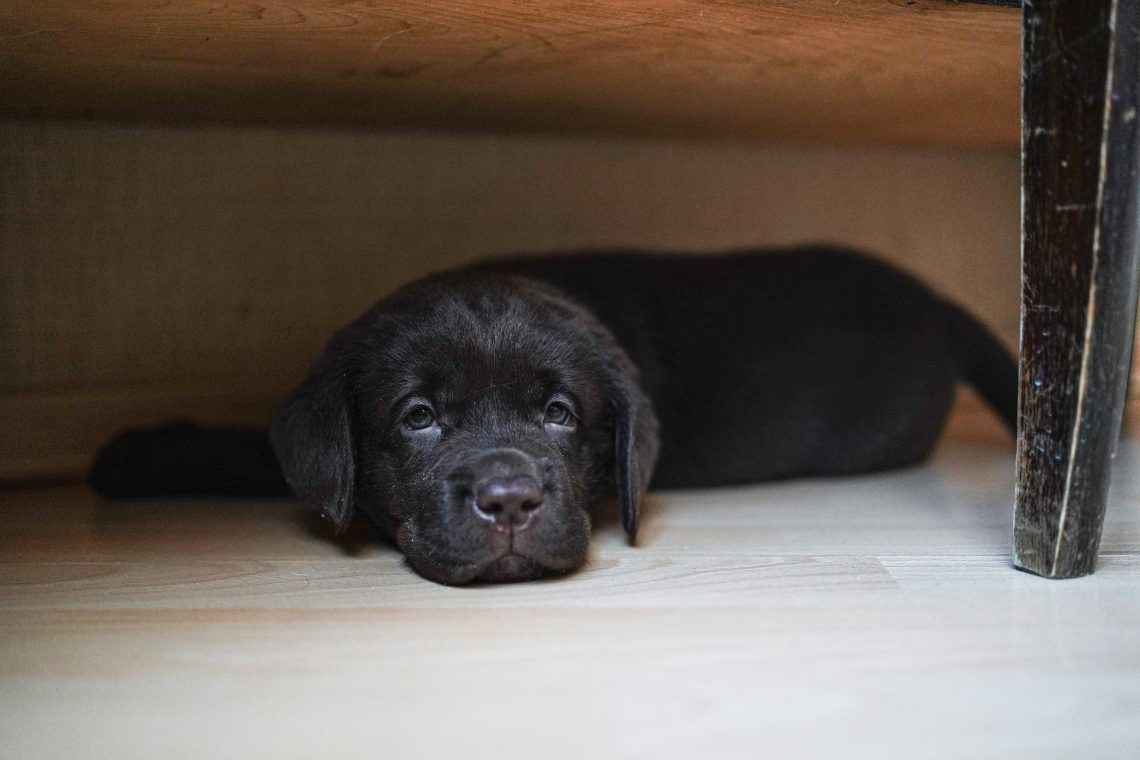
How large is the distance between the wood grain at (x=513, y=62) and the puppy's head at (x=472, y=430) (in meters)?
0.44

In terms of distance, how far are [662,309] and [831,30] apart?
2.75 ft

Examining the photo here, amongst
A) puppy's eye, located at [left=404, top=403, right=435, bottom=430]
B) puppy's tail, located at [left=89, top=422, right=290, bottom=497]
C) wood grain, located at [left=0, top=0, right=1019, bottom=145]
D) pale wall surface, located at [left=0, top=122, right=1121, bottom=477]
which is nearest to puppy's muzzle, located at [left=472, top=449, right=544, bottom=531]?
puppy's eye, located at [left=404, top=403, right=435, bottom=430]

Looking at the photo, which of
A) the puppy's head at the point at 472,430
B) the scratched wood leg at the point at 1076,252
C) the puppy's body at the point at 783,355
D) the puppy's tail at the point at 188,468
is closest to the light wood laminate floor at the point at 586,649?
the puppy's head at the point at 472,430

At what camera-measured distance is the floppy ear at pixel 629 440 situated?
188 centimetres

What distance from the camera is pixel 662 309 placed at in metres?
2.42

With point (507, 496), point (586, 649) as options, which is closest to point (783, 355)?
point (507, 496)

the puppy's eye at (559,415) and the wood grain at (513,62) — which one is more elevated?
the wood grain at (513,62)

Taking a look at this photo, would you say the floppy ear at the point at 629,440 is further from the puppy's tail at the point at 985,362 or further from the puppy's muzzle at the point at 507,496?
the puppy's tail at the point at 985,362

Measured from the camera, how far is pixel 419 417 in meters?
1.79

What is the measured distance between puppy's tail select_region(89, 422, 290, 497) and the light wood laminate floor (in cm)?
30

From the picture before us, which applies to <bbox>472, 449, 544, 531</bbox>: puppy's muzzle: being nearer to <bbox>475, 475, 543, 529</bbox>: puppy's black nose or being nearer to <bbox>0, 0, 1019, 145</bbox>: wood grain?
<bbox>475, 475, 543, 529</bbox>: puppy's black nose

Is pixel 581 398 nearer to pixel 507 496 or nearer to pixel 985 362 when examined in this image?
pixel 507 496

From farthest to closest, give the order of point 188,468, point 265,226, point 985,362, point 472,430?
point 265,226 → point 985,362 → point 188,468 → point 472,430

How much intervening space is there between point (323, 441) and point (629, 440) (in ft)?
1.71
